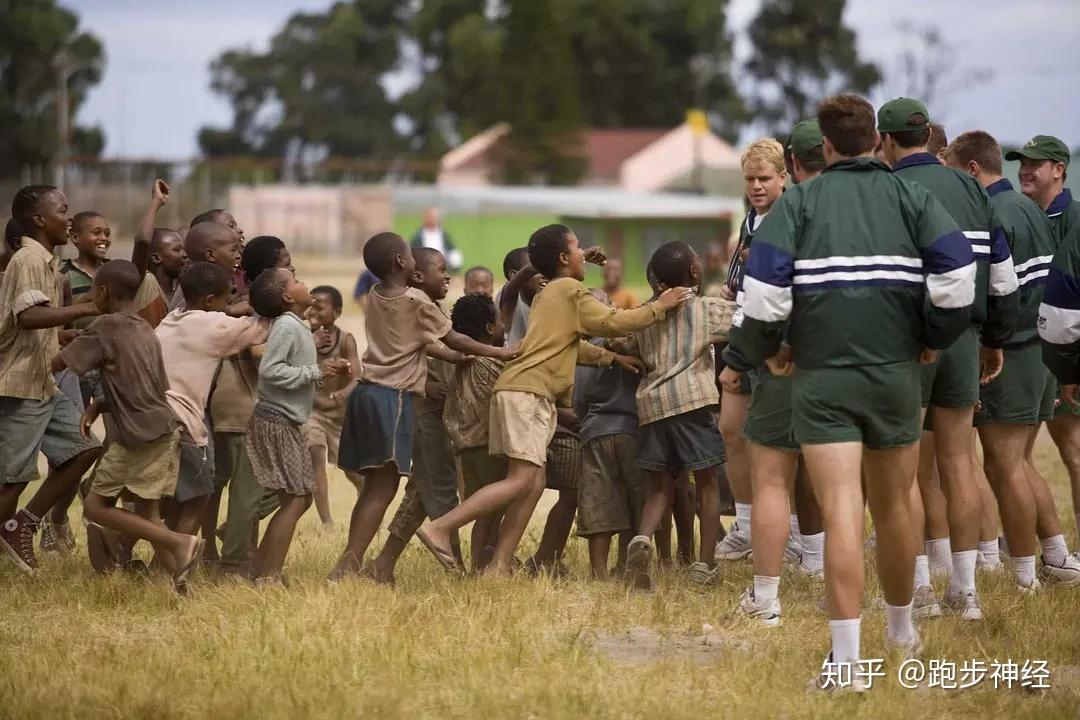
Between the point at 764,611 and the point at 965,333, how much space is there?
151 centimetres

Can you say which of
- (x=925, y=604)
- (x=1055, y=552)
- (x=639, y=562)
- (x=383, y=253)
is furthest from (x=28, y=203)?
(x=1055, y=552)

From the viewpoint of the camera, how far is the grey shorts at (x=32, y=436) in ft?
28.4

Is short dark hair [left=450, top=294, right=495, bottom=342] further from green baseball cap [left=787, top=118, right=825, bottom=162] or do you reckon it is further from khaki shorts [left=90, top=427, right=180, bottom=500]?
green baseball cap [left=787, top=118, right=825, bottom=162]

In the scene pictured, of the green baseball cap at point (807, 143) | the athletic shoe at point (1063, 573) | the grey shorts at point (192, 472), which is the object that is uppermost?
the green baseball cap at point (807, 143)

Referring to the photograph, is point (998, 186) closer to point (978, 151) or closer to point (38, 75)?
point (978, 151)

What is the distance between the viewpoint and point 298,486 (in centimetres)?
824

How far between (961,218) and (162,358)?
3751mm

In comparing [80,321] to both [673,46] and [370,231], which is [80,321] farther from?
[673,46]

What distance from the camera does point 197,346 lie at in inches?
326

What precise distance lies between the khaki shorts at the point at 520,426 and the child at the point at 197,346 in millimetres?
1209

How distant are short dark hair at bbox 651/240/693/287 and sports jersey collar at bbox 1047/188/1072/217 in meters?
1.79

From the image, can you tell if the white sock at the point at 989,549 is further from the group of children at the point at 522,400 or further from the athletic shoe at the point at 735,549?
the athletic shoe at the point at 735,549

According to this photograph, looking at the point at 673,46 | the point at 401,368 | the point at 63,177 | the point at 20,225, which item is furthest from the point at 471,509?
the point at 673,46

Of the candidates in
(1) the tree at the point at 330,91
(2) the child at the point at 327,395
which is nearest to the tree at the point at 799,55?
(1) the tree at the point at 330,91
